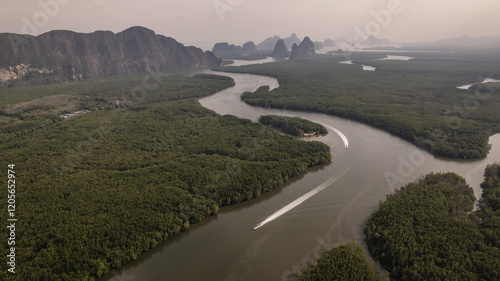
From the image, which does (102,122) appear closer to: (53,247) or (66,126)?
(66,126)

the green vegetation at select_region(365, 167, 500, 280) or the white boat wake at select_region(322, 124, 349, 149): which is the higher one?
the white boat wake at select_region(322, 124, 349, 149)

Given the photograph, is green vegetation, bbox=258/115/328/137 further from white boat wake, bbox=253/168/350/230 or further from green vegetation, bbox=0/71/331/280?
white boat wake, bbox=253/168/350/230

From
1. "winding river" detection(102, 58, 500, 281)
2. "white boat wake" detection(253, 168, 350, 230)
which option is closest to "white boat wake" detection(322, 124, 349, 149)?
Answer: "winding river" detection(102, 58, 500, 281)

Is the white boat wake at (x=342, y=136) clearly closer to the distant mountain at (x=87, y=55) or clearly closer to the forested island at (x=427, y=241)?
the forested island at (x=427, y=241)

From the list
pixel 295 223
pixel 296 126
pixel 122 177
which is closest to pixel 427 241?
pixel 295 223

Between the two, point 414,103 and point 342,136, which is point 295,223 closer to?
point 342,136
